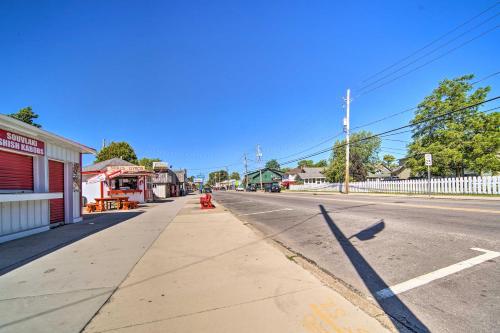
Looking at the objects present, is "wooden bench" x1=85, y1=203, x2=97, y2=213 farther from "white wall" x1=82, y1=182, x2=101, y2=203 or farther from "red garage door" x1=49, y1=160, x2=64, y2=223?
"white wall" x1=82, y1=182, x2=101, y2=203

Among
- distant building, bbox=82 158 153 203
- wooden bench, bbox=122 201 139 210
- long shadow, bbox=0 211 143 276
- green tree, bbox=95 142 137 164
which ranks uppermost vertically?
green tree, bbox=95 142 137 164

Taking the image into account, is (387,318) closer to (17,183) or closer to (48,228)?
(17,183)

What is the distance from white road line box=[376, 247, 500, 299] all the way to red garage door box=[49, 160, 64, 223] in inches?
476

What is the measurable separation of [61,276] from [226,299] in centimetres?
324

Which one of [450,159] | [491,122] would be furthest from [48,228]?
[491,122]

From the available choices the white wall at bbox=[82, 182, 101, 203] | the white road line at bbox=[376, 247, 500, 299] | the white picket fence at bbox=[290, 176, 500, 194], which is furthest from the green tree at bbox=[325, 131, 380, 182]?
the white road line at bbox=[376, 247, 500, 299]

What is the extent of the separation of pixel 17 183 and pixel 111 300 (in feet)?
25.5

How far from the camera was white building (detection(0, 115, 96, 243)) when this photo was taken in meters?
8.55

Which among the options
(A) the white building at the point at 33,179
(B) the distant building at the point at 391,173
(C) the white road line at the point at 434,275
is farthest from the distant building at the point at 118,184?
(B) the distant building at the point at 391,173

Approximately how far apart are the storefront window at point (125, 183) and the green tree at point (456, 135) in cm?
2979

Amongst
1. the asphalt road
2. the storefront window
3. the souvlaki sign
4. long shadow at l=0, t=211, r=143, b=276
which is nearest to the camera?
the asphalt road

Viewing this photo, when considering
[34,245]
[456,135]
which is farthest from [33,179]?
[456,135]

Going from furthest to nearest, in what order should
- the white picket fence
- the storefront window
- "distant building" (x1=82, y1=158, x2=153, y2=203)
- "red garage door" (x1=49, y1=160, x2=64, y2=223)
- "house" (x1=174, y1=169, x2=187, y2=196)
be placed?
1. "house" (x1=174, y1=169, x2=187, y2=196)
2. the storefront window
3. "distant building" (x1=82, y1=158, x2=153, y2=203)
4. the white picket fence
5. "red garage door" (x1=49, y1=160, x2=64, y2=223)

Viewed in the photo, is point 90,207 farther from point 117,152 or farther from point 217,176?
point 217,176
